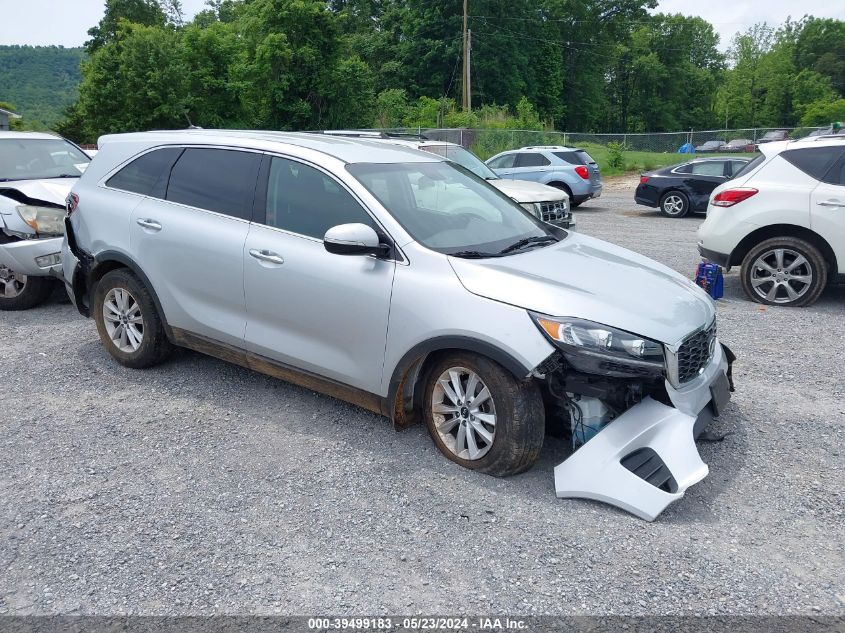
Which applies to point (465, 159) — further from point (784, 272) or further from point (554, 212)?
point (784, 272)

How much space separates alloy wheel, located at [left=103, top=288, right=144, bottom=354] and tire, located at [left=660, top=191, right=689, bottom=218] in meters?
14.3

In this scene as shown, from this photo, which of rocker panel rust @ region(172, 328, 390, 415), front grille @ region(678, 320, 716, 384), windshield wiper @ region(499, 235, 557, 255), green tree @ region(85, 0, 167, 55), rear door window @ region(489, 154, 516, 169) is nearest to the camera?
front grille @ region(678, 320, 716, 384)

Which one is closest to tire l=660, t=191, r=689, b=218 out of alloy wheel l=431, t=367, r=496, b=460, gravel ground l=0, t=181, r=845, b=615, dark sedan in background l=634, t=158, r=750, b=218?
dark sedan in background l=634, t=158, r=750, b=218

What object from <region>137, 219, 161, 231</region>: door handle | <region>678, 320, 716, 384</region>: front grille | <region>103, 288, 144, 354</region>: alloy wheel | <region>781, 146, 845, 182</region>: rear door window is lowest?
<region>103, 288, 144, 354</region>: alloy wheel

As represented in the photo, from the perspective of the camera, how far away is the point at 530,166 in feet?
59.2

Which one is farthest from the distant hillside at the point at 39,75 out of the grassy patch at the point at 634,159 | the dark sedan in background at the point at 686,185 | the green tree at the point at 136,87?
the dark sedan in background at the point at 686,185

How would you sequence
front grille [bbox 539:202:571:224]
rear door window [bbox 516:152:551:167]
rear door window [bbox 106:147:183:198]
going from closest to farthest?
rear door window [bbox 106:147:183:198]
front grille [bbox 539:202:571:224]
rear door window [bbox 516:152:551:167]

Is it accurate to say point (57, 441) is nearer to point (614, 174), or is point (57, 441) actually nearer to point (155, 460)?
point (155, 460)

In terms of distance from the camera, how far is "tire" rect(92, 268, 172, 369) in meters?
5.23

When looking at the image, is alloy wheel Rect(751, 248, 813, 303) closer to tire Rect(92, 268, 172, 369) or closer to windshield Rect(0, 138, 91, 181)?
tire Rect(92, 268, 172, 369)

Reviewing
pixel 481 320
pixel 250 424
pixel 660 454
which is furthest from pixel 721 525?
pixel 250 424

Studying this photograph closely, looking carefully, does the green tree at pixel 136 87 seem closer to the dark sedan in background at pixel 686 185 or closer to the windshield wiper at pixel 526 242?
the dark sedan in background at pixel 686 185

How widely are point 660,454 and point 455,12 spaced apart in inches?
2267

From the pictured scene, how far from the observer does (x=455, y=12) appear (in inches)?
2195
